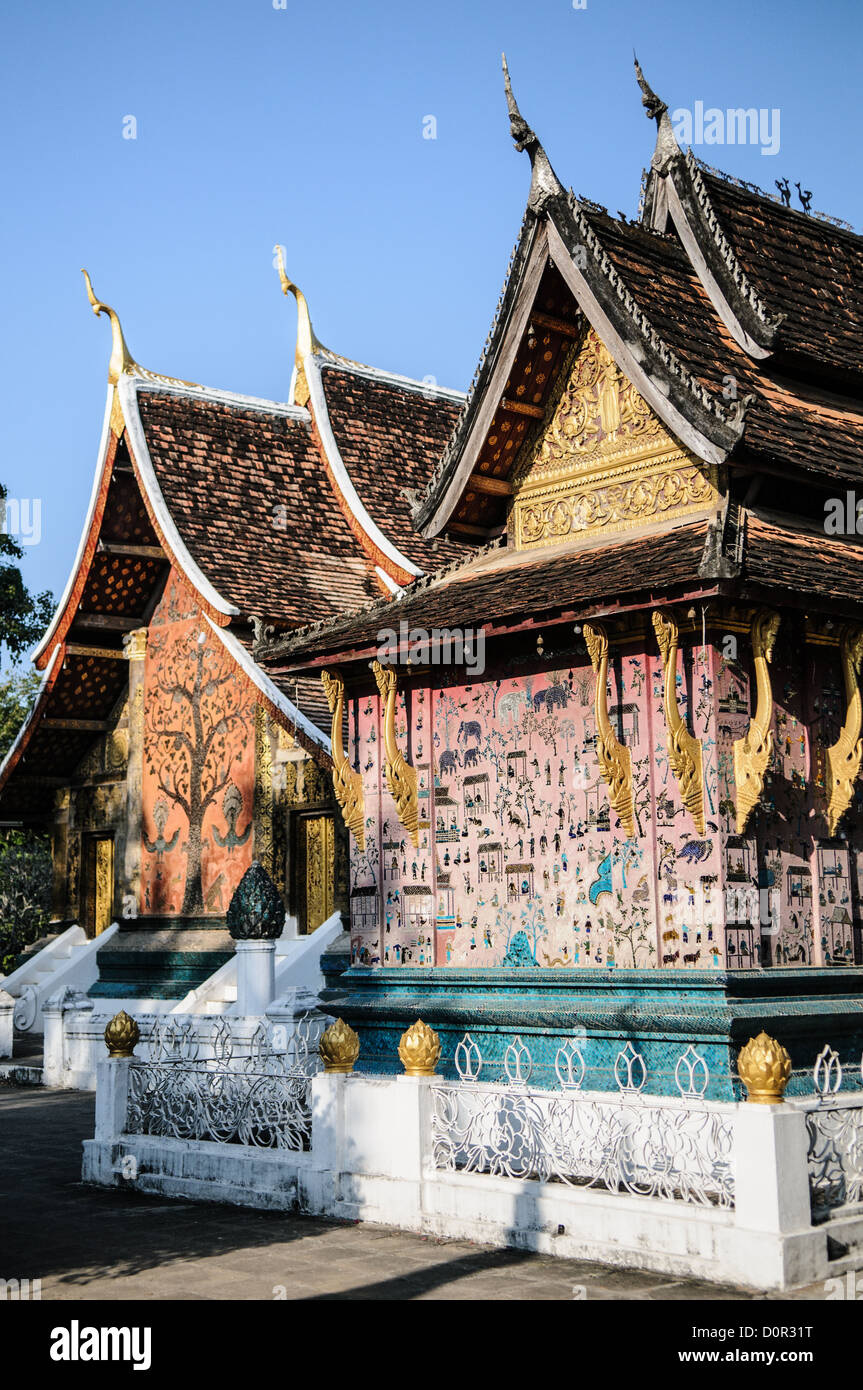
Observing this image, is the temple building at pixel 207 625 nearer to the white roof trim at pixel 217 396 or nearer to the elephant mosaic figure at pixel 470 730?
the white roof trim at pixel 217 396

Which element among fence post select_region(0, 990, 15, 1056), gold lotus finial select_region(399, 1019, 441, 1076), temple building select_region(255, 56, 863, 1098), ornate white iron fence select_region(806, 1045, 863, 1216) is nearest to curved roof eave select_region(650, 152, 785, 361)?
temple building select_region(255, 56, 863, 1098)

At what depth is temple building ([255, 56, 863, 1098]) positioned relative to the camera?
9.82m

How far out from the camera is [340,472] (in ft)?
65.8

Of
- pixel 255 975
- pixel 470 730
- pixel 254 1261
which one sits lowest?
pixel 254 1261

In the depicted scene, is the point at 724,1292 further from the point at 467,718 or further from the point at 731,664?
the point at 467,718

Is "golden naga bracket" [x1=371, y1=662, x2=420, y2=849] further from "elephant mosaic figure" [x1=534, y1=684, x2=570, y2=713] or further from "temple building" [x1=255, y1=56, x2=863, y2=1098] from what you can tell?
"elephant mosaic figure" [x1=534, y1=684, x2=570, y2=713]

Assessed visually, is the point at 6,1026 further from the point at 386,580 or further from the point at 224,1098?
the point at 224,1098

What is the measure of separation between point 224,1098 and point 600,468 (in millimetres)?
5478

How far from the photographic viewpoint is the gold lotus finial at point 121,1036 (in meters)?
12.3

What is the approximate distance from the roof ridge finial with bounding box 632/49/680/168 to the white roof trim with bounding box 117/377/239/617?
7555 mm

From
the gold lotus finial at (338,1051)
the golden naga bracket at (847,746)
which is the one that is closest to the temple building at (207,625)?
the gold lotus finial at (338,1051)

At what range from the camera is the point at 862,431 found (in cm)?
1195

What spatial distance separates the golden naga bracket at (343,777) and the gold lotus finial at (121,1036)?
234 cm

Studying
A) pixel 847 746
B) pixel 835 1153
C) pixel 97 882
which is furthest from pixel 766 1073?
pixel 97 882
